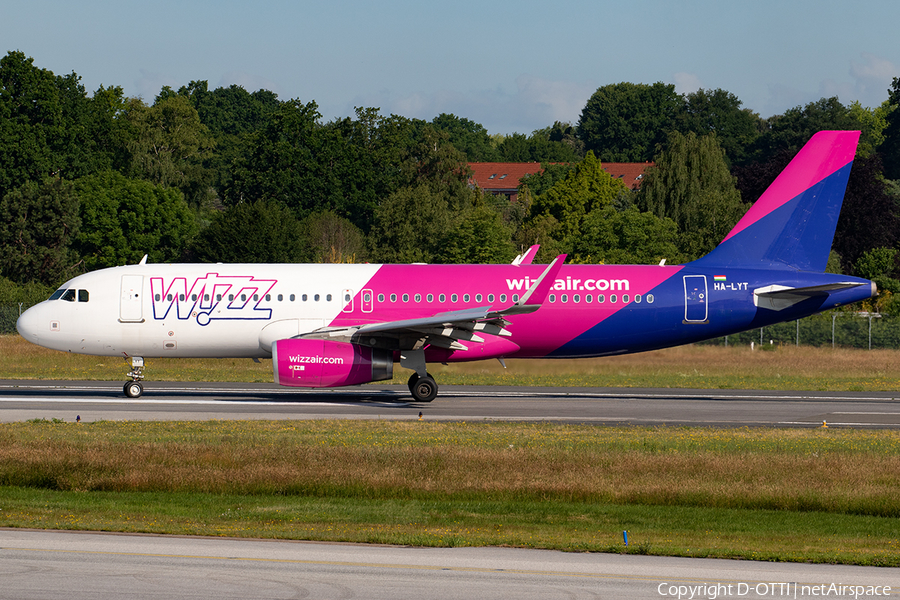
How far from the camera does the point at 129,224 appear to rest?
87.3 metres

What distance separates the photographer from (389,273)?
105ft

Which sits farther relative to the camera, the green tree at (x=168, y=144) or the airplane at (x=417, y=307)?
the green tree at (x=168, y=144)

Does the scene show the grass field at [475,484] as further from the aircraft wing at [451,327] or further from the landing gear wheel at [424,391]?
the landing gear wheel at [424,391]

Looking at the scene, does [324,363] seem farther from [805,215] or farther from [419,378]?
[805,215]

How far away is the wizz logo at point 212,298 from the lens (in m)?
31.3

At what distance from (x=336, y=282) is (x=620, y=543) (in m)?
19.8

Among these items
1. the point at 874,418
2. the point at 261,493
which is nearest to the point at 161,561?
the point at 261,493

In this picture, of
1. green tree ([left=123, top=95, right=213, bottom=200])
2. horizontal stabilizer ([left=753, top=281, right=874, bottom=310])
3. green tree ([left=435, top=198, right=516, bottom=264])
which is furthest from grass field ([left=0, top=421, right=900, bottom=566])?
green tree ([left=123, top=95, right=213, bottom=200])

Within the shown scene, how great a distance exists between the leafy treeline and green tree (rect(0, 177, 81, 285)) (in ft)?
0.38

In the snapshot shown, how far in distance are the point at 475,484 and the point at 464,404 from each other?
1347 cm

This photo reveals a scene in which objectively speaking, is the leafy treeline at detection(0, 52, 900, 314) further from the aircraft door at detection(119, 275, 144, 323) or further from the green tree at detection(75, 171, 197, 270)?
the aircraft door at detection(119, 275, 144, 323)

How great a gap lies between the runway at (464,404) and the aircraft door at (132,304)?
8.11 feet

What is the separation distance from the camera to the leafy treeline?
73375mm

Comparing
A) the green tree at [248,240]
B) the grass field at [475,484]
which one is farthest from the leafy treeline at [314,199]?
the grass field at [475,484]
